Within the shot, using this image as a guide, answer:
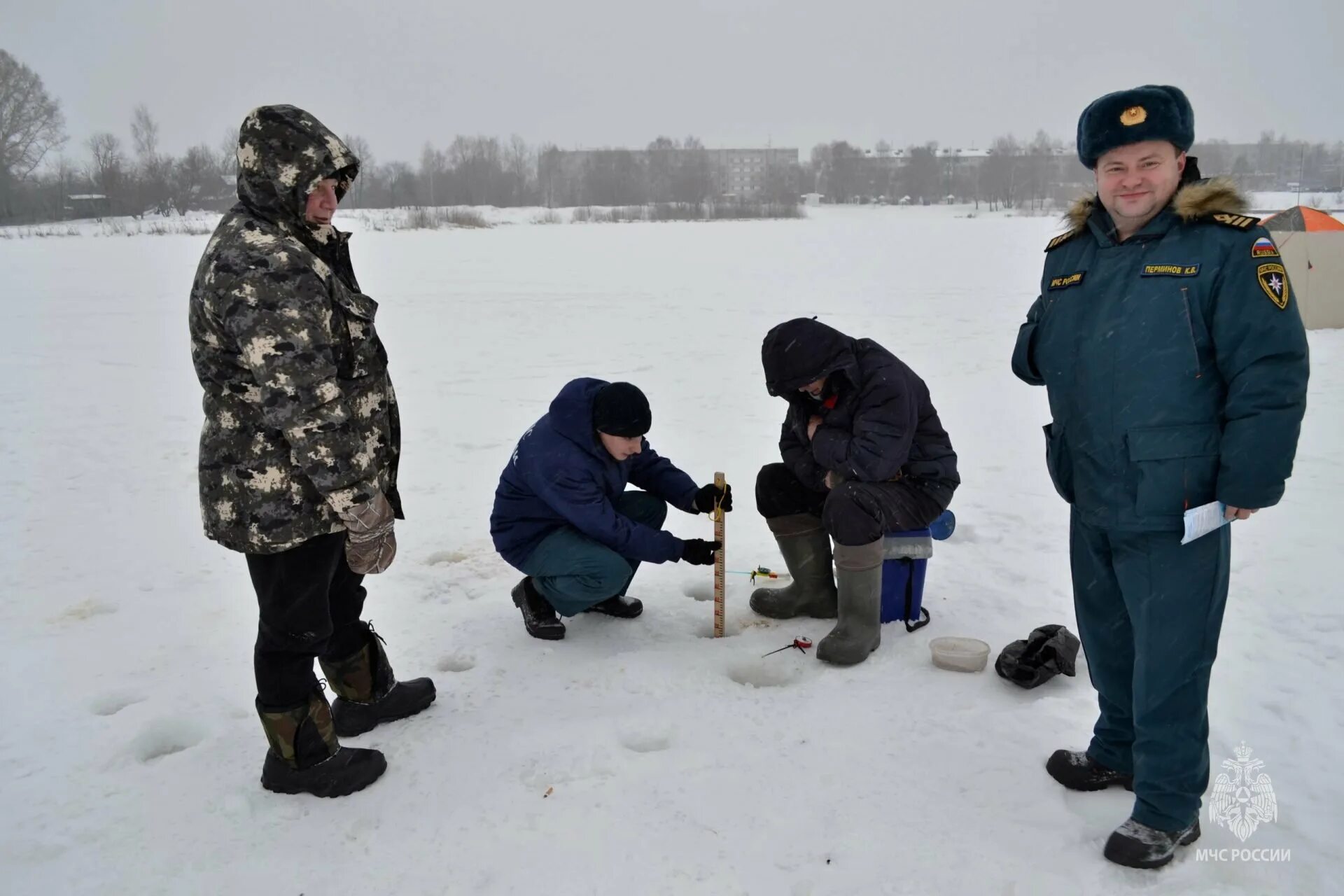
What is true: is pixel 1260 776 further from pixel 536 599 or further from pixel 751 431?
pixel 751 431

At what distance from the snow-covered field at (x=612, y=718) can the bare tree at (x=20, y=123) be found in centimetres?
4873

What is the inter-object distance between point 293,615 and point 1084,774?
252cm

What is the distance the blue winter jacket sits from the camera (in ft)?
12.1

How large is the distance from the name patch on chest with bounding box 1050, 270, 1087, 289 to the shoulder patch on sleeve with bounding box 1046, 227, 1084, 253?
0.11 metres

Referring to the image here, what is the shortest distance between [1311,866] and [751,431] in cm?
525

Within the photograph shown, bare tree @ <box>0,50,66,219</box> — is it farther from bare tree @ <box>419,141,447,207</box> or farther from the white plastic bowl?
the white plastic bowl

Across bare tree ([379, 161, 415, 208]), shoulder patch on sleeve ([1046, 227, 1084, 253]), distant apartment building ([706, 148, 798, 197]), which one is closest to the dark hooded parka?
shoulder patch on sleeve ([1046, 227, 1084, 253])

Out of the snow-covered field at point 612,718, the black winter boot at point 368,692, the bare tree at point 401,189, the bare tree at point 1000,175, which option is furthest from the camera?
the bare tree at point 1000,175

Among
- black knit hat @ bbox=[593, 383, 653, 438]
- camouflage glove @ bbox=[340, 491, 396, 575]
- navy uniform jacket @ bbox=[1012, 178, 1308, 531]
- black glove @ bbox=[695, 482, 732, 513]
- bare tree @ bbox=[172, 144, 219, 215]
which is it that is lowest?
black glove @ bbox=[695, 482, 732, 513]

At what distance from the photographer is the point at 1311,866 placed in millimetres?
2375

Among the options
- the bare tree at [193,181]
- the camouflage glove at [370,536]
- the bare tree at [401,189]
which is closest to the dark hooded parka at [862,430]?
the camouflage glove at [370,536]

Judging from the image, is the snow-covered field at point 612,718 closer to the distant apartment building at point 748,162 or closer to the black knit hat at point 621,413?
the black knit hat at point 621,413

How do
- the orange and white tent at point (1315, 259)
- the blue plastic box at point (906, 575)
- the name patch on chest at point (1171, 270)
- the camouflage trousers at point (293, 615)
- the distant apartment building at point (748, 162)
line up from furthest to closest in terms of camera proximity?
the distant apartment building at point (748, 162), the orange and white tent at point (1315, 259), the blue plastic box at point (906, 575), the camouflage trousers at point (293, 615), the name patch on chest at point (1171, 270)

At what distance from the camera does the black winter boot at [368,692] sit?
125 inches
